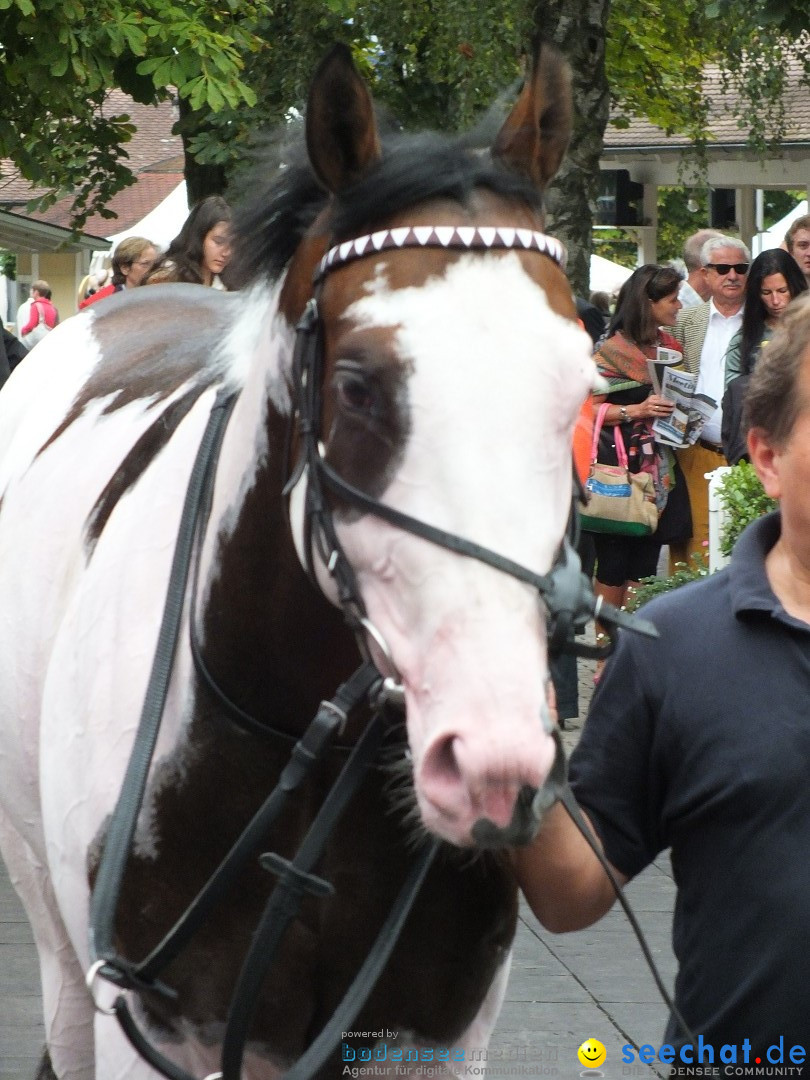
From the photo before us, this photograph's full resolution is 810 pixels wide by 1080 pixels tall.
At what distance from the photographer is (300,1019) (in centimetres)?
255

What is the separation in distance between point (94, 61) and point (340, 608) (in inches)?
272

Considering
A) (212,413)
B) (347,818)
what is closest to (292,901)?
(347,818)

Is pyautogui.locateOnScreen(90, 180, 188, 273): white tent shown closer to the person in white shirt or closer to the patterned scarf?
the person in white shirt

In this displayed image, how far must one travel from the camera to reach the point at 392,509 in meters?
2.09

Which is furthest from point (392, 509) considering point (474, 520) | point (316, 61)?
point (316, 61)

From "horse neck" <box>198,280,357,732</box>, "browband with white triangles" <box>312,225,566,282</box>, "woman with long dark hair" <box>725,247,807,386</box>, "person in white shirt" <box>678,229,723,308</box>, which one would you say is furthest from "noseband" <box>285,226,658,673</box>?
"person in white shirt" <box>678,229,723,308</box>

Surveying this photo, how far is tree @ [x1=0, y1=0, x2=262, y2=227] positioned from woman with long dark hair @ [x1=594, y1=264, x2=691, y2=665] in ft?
8.94

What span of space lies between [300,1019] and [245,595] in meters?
0.66

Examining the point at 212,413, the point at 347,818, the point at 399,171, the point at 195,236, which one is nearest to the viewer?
the point at 399,171

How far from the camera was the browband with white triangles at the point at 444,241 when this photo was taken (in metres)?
2.21

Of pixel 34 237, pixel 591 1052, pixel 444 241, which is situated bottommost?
pixel 591 1052

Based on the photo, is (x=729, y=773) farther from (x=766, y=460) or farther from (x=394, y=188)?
(x=394, y=188)

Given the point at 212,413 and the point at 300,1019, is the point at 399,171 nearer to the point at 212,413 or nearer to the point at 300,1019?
the point at 212,413

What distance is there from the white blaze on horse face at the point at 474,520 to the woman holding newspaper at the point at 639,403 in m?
6.07
